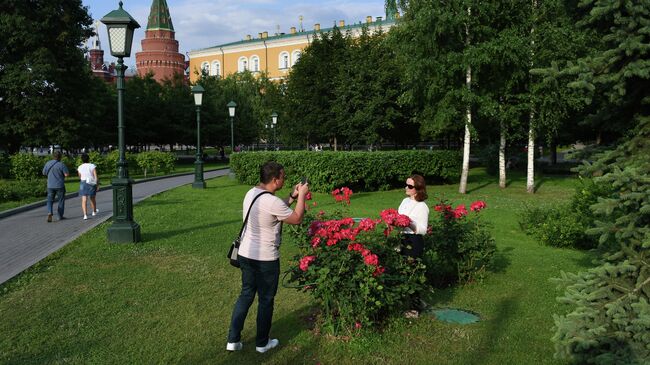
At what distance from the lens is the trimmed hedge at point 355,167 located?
18.2 metres

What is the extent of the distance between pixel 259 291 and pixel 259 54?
8127 cm

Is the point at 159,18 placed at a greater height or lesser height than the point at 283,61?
greater

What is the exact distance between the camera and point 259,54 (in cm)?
8169

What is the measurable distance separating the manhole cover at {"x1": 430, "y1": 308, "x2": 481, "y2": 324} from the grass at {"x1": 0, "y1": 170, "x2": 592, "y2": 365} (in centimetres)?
13

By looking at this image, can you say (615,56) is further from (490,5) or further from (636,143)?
(490,5)

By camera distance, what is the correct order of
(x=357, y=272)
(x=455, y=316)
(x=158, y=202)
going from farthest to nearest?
(x=158, y=202), (x=455, y=316), (x=357, y=272)

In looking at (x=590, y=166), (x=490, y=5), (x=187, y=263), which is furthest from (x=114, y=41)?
(x=490, y=5)

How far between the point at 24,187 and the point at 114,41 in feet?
34.3

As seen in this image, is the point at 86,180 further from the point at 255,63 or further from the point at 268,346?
the point at 255,63

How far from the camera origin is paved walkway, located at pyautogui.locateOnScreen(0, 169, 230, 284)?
7805mm

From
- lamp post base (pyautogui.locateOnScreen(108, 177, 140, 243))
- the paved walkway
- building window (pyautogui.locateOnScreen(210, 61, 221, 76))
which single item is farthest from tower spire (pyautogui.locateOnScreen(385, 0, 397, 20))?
building window (pyautogui.locateOnScreen(210, 61, 221, 76))

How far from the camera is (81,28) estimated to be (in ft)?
105

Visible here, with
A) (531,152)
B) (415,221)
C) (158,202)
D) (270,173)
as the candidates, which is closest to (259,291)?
(270,173)

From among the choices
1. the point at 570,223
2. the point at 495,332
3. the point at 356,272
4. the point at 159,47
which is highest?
the point at 159,47
